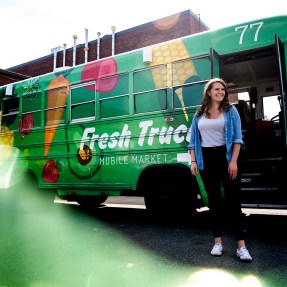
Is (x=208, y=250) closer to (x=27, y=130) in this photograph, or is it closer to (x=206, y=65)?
(x=206, y=65)

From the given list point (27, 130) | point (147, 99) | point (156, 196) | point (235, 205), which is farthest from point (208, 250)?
point (27, 130)

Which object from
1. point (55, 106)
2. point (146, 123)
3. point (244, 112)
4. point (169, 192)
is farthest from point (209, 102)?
point (55, 106)

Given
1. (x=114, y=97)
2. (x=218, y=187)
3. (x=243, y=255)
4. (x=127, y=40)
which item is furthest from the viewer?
(x=127, y=40)

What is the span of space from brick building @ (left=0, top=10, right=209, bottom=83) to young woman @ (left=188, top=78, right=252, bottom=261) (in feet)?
50.2

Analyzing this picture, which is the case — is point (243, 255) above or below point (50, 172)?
below

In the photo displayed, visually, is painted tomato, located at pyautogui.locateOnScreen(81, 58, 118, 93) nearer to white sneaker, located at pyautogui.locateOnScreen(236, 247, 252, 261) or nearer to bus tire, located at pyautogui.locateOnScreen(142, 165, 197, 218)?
bus tire, located at pyautogui.locateOnScreen(142, 165, 197, 218)

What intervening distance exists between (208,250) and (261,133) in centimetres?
322

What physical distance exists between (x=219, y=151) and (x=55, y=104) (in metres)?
4.33

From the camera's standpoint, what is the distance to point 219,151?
3.57 metres

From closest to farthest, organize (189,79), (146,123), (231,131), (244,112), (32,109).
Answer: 1. (231,131)
2. (189,79)
3. (146,123)
4. (244,112)
5. (32,109)

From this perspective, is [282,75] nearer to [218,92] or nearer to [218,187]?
[218,92]

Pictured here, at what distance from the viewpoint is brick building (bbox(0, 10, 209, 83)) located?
59.7ft

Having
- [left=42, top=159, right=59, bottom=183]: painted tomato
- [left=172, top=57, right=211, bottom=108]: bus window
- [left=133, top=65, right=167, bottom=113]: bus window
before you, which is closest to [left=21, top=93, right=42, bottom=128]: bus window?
[left=42, top=159, right=59, bottom=183]: painted tomato

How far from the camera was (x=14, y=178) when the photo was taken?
7301mm
